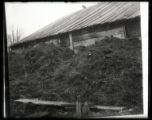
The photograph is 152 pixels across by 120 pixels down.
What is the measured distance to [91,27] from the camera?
3.50 m

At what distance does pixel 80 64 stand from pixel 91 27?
542mm

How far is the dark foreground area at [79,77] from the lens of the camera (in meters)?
3.18

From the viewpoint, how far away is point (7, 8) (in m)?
3.05

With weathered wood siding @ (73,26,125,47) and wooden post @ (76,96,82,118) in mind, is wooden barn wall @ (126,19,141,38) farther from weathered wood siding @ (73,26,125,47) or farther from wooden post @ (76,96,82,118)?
wooden post @ (76,96,82,118)

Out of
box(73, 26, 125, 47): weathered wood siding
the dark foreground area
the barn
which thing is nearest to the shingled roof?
the barn

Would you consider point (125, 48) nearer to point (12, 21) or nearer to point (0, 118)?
point (12, 21)

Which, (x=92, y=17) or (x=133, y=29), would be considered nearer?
(x=133, y=29)

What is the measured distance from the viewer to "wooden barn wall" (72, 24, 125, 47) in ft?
11.3

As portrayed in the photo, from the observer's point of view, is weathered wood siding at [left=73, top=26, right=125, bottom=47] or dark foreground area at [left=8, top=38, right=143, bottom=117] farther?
weathered wood siding at [left=73, top=26, right=125, bottom=47]

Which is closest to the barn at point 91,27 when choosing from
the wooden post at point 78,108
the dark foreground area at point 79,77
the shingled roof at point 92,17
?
the shingled roof at point 92,17

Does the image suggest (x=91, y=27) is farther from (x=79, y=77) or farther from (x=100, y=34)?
(x=79, y=77)

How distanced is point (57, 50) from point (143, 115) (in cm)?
129

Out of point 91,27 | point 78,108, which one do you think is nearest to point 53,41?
point 91,27

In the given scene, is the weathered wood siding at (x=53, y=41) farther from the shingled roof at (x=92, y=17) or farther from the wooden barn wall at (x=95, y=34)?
the wooden barn wall at (x=95, y=34)
